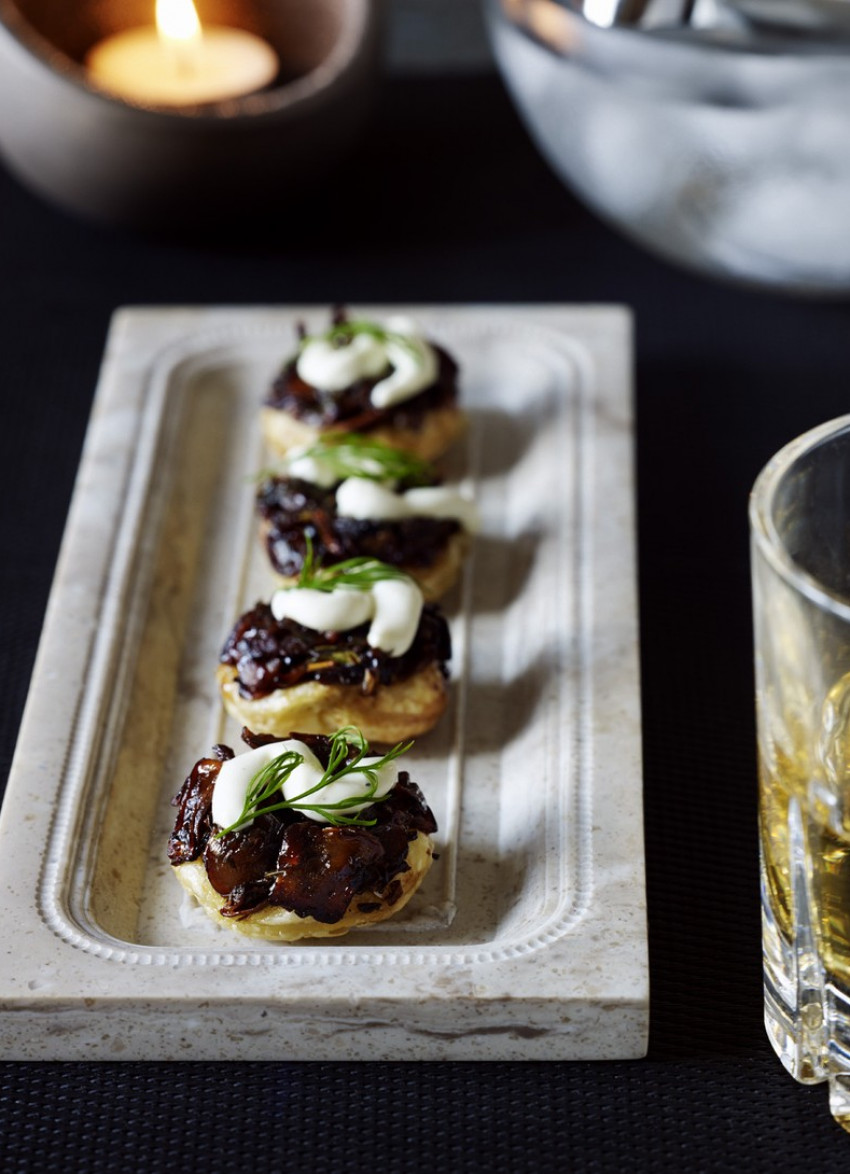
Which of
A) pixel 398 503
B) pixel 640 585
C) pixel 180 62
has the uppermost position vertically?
pixel 180 62

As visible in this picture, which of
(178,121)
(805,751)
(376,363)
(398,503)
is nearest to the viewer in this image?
(805,751)

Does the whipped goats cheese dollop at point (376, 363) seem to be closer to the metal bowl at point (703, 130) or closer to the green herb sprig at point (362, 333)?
the green herb sprig at point (362, 333)

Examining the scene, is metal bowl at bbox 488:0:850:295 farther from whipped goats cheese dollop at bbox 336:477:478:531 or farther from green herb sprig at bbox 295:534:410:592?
green herb sprig at bbox 295:534:410:592

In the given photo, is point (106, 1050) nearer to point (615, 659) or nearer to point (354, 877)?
point (354, 877)

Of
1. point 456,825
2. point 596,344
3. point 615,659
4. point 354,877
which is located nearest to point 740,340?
point 596,344

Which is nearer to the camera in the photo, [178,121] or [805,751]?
[805,751]

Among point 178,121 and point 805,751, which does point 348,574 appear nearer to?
point 805,751

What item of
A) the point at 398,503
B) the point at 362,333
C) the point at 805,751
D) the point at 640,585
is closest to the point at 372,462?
the point at 398,503
